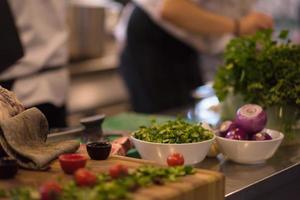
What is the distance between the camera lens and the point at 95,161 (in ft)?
3.94

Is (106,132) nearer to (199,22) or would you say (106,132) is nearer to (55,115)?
(55,115)

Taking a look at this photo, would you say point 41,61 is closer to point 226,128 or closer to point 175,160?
point 226,128

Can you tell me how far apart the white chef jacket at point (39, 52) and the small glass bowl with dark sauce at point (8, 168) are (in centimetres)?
95

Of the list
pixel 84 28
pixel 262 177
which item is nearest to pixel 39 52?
pixel 262 177

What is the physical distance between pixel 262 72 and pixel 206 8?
3.03ft

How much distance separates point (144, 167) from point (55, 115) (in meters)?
1.21

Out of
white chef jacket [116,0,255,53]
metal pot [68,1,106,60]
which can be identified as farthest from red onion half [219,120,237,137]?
metal pot [68,1,106,60]

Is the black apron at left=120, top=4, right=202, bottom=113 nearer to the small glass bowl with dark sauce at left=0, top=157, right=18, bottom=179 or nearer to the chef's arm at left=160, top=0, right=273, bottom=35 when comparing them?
the chef's arm at left=160, top=0, right=273, bottom=35

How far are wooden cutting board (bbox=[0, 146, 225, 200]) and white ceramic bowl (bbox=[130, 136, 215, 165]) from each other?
11 cm

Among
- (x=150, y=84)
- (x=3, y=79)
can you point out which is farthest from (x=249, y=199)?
(x=150, y=84)

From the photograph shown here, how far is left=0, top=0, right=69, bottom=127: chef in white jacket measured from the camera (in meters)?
2.06

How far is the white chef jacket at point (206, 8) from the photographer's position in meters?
2.46

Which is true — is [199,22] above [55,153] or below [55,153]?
above

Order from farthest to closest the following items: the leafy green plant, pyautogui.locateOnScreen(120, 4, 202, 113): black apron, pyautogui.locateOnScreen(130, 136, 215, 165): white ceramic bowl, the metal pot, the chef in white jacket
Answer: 1. the metal pot
2. pyautogui.locateOnScreen(120, 4, 202, 113): black apron
3. the chef in white jacket
4. the leafy green plant
5. pyautogui.locateOnScreen(130, 136, 215, 165): white ceramic bowl
